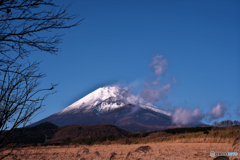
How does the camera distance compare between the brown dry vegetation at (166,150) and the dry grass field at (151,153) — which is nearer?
the dry grass field at (151,153)

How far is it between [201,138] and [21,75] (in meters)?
22.6

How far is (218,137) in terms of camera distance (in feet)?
69.8

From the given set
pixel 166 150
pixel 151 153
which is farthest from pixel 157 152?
pixel 166 150

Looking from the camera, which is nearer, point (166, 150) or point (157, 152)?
point (157, 152)

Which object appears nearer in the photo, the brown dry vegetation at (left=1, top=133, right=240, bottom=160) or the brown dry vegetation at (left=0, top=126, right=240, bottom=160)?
the brown dry vegetation at (left=1, top=133, right=240, bottom=160)

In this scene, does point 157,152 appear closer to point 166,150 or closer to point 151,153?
point 151,153

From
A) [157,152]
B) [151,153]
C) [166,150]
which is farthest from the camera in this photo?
[166,150]

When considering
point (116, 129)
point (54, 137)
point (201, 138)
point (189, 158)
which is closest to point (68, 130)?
point (54, 137)

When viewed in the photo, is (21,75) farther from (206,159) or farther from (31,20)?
(206,159)

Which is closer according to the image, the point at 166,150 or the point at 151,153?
the point at 151,153

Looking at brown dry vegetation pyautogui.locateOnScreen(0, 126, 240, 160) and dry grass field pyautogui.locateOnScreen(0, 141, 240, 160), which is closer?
dry grass field pyautogui.locateOnScreen(0, 141, 240, 160)

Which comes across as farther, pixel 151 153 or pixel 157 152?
pixel 157 152

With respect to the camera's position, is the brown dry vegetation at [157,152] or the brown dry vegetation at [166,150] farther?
the brown dry vegetation at [166,150]

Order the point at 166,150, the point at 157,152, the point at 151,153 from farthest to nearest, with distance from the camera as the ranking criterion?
the point at 166,150 → the point at 157,152 → the point at 151,153
